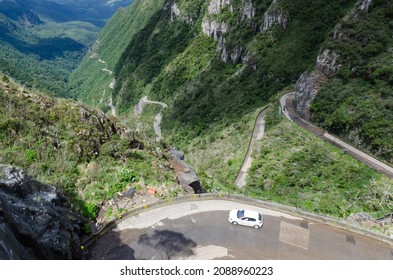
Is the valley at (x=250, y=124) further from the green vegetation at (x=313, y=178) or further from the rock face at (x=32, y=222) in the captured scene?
the rock face at (x=32, y=222)

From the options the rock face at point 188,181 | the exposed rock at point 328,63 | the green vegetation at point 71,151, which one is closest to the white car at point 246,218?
the rock face at point 188,181

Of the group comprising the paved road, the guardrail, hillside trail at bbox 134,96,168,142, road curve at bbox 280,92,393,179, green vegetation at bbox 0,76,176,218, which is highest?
green vegetation at bbox 0,76,176,218

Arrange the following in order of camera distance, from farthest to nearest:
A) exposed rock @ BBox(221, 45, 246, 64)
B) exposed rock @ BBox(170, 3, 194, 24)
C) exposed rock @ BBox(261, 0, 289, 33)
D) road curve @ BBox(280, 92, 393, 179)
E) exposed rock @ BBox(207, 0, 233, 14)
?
1. exposed rock @ BBox(170, 3, 194, 24)
2. exposed rock @ BBox(207, 0, 233, 14)
3. exposed rock @ BBox(221, 45, 246, 64)
4. exposed rock @ BBox(261, 0, 289, 33)
5. road curve @ BBox(280, 92, 393, 179)

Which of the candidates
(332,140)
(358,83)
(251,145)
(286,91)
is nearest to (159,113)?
(286,91)

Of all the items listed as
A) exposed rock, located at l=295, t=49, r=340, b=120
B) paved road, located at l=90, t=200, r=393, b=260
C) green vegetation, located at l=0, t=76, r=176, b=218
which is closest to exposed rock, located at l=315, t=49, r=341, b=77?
exposed rock, located at l=295, t=49, r=340, b=120

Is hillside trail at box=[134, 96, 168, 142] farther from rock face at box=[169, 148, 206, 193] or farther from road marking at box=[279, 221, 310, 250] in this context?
road marking at box=[279, 221, 310, 250]

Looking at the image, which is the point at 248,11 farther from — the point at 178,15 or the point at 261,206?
the point at 261,206

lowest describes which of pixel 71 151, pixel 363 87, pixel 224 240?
pixel 224 240

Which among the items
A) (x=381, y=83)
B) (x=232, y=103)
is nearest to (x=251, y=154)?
(x=381, y=83)
